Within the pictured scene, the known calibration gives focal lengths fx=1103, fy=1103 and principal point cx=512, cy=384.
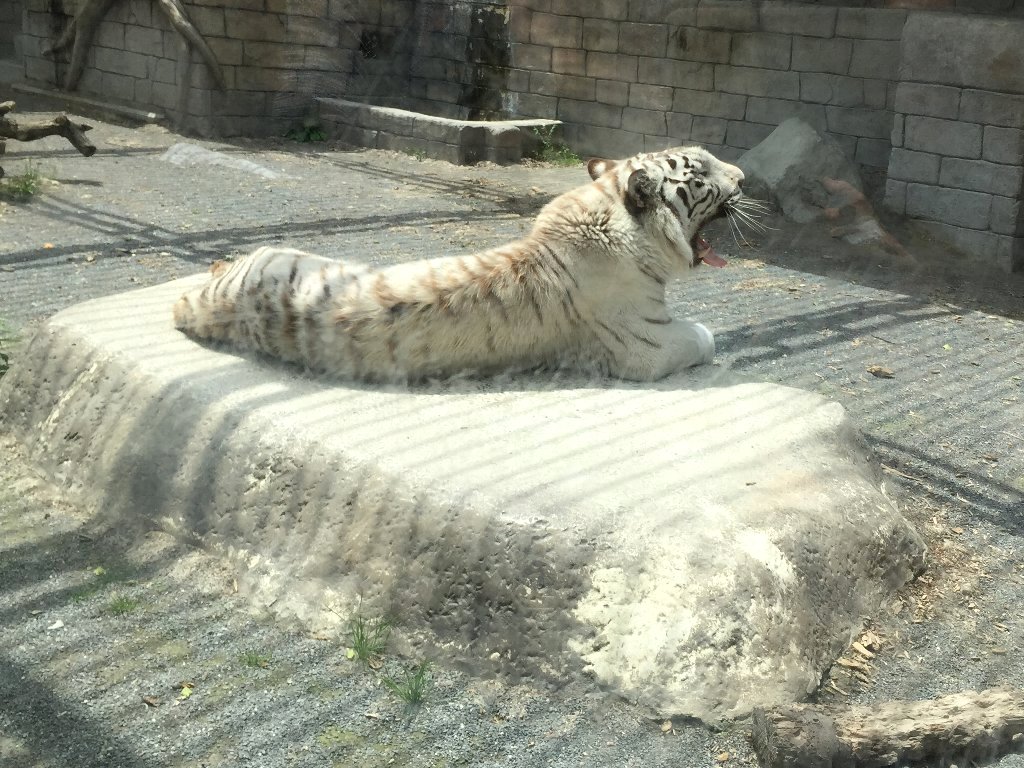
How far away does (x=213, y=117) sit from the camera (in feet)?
39.6

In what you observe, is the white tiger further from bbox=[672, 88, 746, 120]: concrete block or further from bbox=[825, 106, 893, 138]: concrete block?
bbox=[672, 88, 746, 120]: concrete block

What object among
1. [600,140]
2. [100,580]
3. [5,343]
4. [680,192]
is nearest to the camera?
[100,580]

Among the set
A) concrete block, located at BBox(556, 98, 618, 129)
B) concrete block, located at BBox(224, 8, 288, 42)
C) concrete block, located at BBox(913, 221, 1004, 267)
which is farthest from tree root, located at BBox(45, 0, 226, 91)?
concrete block, located at BBox(913, 221, 1004, 267)

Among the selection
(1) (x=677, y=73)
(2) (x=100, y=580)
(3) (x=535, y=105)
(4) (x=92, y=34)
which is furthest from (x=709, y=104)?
(2) (x=100, y=580)

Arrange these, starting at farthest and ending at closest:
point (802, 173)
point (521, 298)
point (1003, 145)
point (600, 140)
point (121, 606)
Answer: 1. point (600, 140)
2. point (802, 173)
3. point (1003, 145)
4. point (521, 298)
5. point (121, 606)

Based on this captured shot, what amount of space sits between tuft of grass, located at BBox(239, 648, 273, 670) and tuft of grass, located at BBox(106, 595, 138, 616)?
17.0 inches

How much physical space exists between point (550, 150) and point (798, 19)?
3.07 meters

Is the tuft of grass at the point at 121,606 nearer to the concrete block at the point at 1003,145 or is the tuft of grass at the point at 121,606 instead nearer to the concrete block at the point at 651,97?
the concrete block at the point at 1003,145

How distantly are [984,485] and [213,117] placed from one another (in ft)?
32.4

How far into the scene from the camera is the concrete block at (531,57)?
12.2 metres

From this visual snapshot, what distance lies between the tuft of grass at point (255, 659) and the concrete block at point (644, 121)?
909cm

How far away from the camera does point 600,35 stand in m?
11.6

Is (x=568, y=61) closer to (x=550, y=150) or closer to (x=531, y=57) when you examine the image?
(x=531, y=57)

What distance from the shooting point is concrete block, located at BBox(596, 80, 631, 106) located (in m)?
11.5
